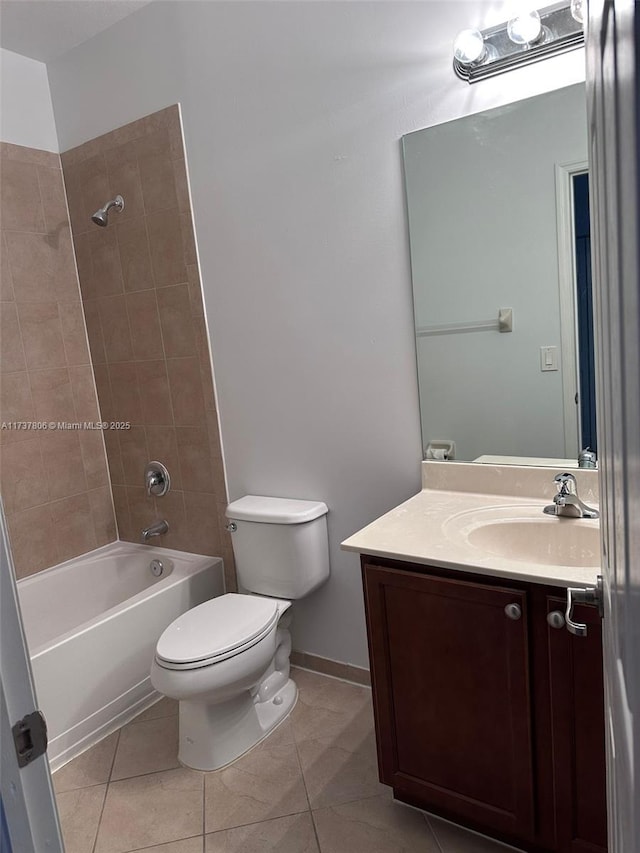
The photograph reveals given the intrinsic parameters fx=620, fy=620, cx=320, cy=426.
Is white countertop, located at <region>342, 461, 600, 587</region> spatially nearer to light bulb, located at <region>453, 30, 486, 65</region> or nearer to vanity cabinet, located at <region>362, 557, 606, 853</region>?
vanity cabinet, located at <region>362, 557, 606, 853</region>

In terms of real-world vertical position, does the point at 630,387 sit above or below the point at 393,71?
below

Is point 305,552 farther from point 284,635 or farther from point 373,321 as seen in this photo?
point 373,321

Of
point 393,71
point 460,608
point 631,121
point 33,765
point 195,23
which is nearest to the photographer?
point 631,121

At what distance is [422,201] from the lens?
1.97m

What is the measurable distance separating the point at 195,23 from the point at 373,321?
52.5 inches

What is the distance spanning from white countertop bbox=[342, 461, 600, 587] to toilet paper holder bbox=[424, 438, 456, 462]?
0.02 m

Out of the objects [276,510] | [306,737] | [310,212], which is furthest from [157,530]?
[310,212]

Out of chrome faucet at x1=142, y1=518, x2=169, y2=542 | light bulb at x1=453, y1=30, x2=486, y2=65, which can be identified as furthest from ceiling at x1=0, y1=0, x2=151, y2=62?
chrome faucet at x1=142, y1=518, x2=169, y2=542

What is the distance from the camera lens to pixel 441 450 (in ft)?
6.82

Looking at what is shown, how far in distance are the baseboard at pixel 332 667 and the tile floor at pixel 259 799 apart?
101mm

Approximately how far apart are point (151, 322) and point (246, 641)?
1.47 m

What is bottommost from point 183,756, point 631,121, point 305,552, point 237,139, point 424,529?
point 183,756

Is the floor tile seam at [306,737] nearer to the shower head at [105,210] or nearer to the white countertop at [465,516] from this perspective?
the white countertop at [465,516]

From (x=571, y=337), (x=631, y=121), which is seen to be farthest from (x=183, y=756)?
(x=631, y=121)
